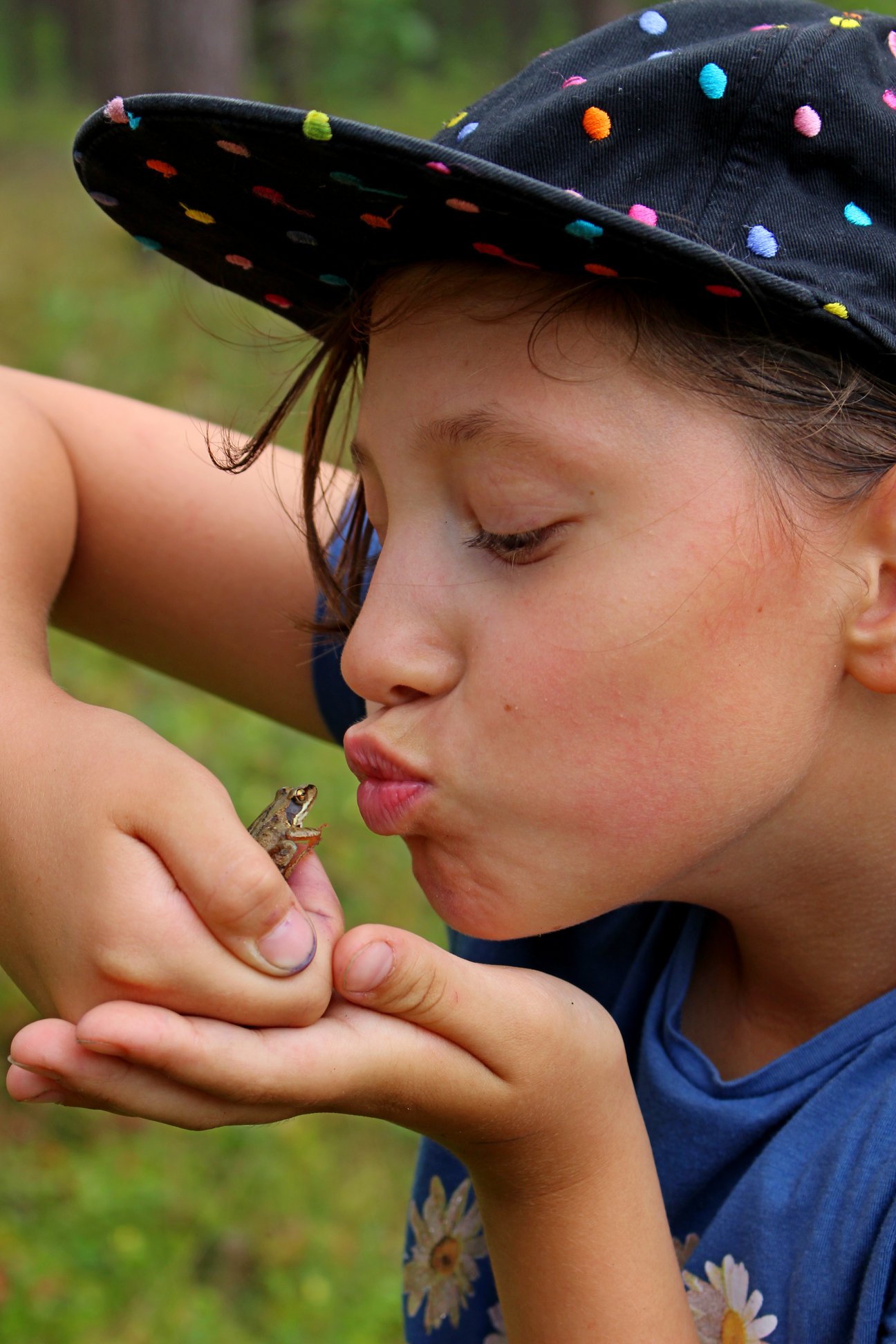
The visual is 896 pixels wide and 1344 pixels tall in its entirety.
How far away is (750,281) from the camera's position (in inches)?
51.4

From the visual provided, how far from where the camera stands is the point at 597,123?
137 centimetres

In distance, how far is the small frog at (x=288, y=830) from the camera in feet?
4.73

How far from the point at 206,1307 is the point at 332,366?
2.19m

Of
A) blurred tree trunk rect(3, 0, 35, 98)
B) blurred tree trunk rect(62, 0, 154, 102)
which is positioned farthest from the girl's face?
blurred tree trunk rect(3, 0, 35, 98)

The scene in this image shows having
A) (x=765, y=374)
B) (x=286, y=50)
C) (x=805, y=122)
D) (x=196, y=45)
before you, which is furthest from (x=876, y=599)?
(x=286, y=50)

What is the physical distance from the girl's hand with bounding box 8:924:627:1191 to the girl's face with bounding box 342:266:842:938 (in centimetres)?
18

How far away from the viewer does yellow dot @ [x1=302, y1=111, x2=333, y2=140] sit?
51.8 inches

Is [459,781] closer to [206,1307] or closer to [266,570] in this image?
[266,570]

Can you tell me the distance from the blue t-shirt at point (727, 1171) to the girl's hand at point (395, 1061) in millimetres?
248

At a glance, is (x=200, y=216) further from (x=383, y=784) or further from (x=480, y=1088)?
(x=480, y=1088)

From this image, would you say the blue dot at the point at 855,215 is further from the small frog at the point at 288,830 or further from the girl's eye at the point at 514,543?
the small frog at the point at 288,830

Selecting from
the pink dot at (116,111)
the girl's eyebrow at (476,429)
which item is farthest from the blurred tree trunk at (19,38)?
the girl's eyebrow at (476,429)

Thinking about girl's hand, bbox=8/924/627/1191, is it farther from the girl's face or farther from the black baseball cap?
the black baseball cap

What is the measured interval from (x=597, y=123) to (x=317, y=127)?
0.31 m
